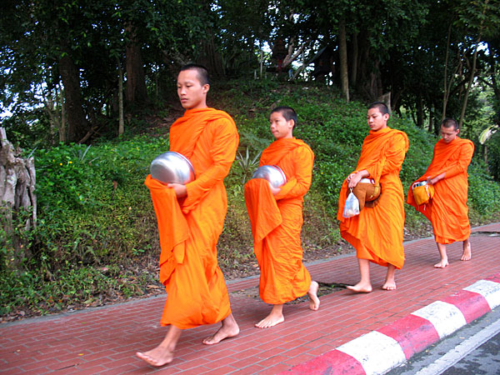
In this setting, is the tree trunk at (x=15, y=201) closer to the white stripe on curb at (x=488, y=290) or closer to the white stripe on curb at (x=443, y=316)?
the white stripe on curb at (x=443, y=316)

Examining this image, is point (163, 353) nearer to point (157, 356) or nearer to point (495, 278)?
point (157, 356)

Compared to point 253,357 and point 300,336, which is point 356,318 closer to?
point 300,336

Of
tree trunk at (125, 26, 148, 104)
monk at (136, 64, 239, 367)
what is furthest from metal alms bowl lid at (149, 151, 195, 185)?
tree trunk at (125, 26, 148, 104)

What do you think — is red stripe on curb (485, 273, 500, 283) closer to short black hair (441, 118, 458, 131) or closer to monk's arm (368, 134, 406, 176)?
monk's arm (368, 134, 406, 176)

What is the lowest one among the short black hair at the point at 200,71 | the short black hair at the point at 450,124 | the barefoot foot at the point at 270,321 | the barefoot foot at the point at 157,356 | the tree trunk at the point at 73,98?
the barefoot foot at the point at 270,321

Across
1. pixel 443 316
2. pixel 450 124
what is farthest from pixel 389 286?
pixel 450 124

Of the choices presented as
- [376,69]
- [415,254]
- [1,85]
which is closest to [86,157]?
[415,254]

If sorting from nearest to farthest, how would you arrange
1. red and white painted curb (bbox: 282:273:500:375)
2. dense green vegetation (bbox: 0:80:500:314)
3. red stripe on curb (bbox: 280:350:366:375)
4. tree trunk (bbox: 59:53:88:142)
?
red stripe on curb (bbox: 280:350:366:375), red and white painted curb (bbox: 282:273:500:375), dense green vegetation (bbox: 0:80:500:314), tree trunk (bbox: 59:53:88:142)

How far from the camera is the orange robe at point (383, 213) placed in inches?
189

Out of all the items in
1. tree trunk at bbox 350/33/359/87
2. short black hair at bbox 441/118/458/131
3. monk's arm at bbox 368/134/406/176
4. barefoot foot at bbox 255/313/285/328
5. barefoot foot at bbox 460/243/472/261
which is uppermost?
tree trunk at bbox 350/33/359/87

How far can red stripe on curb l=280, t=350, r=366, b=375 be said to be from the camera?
2758 mm

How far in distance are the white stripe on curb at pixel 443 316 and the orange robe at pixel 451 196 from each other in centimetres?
250

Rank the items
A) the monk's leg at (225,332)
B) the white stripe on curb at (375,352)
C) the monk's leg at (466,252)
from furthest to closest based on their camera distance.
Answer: the monk's leg at (466,252) < the monk's leg at (225,332) < the white stripe on curb at (375,352)

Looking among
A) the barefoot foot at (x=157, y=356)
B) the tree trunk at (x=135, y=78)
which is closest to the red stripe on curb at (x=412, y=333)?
the barefoot foot at (x=157, y=356)
